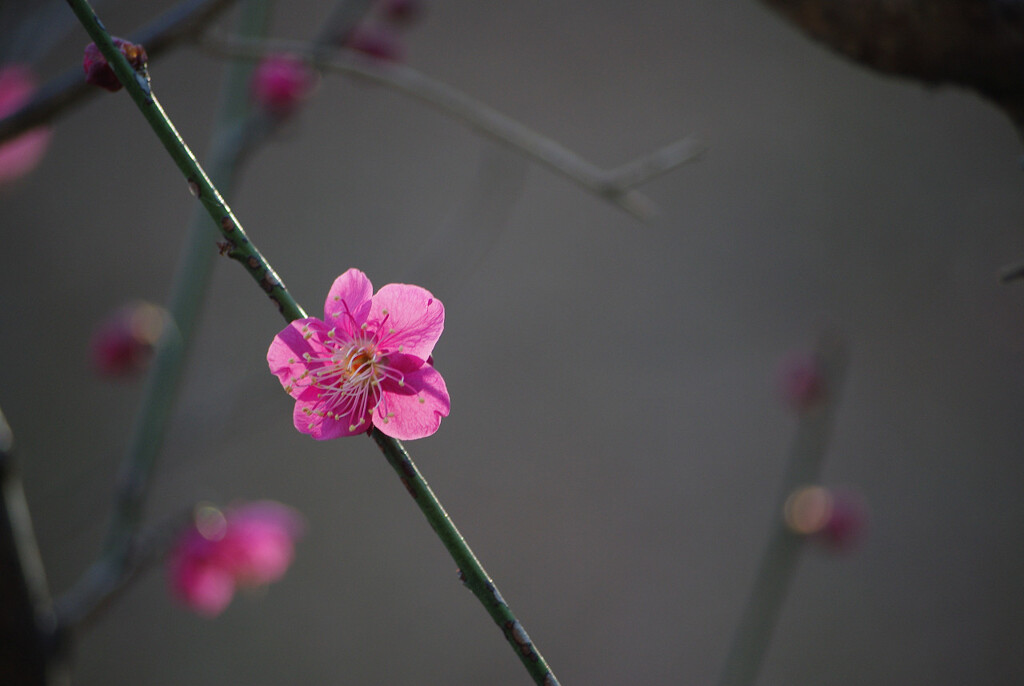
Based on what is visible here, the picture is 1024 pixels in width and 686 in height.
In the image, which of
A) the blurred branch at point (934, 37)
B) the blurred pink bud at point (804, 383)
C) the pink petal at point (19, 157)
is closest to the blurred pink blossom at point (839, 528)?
the blurred pink bud at point (804, 383)

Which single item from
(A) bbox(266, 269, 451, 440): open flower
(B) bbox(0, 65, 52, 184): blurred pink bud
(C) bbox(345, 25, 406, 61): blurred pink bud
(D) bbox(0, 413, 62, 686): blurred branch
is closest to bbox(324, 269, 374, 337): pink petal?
→ (A) bbox(266, 269, 451, 440): open flower

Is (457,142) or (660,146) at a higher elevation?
(660,146)

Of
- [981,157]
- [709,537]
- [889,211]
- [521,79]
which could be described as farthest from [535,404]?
[981,157]

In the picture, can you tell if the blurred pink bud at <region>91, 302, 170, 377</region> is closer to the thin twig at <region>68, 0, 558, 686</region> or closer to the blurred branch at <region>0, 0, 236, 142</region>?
the blurred branch at <region>0, 0, 236, 142</region>

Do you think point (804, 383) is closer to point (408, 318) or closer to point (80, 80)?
point (408, 318)

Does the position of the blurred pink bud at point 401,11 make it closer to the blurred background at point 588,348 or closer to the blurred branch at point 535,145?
the blurred branch at point 535,145

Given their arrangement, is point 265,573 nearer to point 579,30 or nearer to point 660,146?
point 660,146
